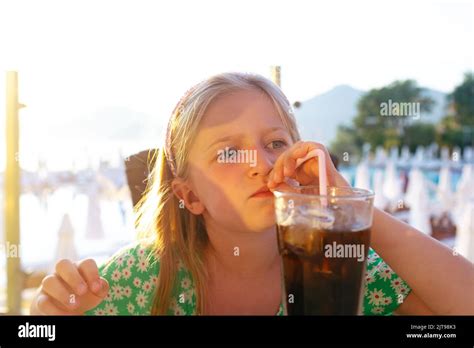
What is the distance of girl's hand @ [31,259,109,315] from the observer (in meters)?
0.80

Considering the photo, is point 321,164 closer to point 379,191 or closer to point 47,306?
point 47,306

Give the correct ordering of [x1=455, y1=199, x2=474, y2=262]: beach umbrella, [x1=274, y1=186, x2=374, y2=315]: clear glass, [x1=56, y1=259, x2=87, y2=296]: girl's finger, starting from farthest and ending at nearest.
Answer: [x1=455, y1=199, x2=474, y2=262]: beach umbrella, [x1=56, y1=259, x2=87, y2=296]: girl's finger, [x1=274, y1=186, x2=374, y2=315]: clear glass

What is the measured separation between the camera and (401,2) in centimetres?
123

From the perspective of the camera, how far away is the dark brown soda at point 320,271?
0.71m

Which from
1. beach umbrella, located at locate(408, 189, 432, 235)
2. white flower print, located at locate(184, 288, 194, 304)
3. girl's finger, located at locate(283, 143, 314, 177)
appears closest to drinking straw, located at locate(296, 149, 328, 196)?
girl's finger, located at locate(283, 143, 314, 177)

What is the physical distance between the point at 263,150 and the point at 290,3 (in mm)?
435

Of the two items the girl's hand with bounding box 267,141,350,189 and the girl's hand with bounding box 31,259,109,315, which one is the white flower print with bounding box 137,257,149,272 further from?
the girl's hand with bounding box 267,141,350,189

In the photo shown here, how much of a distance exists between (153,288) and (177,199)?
241 mm

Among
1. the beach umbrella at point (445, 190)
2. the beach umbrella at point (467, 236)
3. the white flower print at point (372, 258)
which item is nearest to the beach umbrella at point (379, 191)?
the beach umbrella at point (445, 190)

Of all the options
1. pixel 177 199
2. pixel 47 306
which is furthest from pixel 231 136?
pixel 47 306

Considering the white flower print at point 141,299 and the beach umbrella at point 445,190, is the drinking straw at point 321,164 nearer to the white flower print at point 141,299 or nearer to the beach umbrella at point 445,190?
the white flower print at point 141,299
